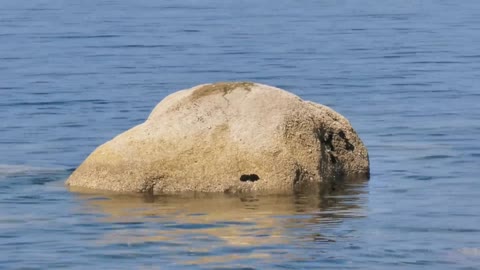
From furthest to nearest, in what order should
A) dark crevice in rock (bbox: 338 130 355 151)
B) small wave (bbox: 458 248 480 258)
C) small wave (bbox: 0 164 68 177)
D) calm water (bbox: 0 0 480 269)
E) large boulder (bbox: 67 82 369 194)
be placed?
small wave (bbox: 0 164 68 177) < dark crevice in rock (bbox: 338 130 355 151) < large boulder (bbox: 67 82 369 194) < calm water (bbox: 0 0 480 269) < small wave (bbox: 458 248 480 258)

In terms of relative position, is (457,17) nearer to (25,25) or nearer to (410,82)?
(25,25)

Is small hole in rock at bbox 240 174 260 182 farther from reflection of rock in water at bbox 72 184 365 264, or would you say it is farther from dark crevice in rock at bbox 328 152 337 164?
dark crevice in rock at bbox 328 152 337 164

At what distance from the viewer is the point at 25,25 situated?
37500mm

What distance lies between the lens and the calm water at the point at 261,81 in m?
11.9

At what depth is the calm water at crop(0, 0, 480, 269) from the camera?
11.9m

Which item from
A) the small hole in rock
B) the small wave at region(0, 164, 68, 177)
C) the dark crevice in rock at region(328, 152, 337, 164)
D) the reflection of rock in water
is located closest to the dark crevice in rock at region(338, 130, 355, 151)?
the dark crevice in rock at region(328, 152, 337, 164)

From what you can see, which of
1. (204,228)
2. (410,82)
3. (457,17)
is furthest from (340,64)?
(204,228)

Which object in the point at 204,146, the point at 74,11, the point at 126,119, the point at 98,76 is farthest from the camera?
the point at 74,11

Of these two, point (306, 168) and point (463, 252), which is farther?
point (306, 168)

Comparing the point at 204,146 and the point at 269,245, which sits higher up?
the point at 204,146

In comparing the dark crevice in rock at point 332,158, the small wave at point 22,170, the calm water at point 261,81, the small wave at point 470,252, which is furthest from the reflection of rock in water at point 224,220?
the small wave at point 22,170

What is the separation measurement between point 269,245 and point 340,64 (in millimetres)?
16112

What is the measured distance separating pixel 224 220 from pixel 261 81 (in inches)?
486

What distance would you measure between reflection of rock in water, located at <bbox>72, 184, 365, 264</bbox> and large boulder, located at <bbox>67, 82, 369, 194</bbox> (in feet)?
0.79
